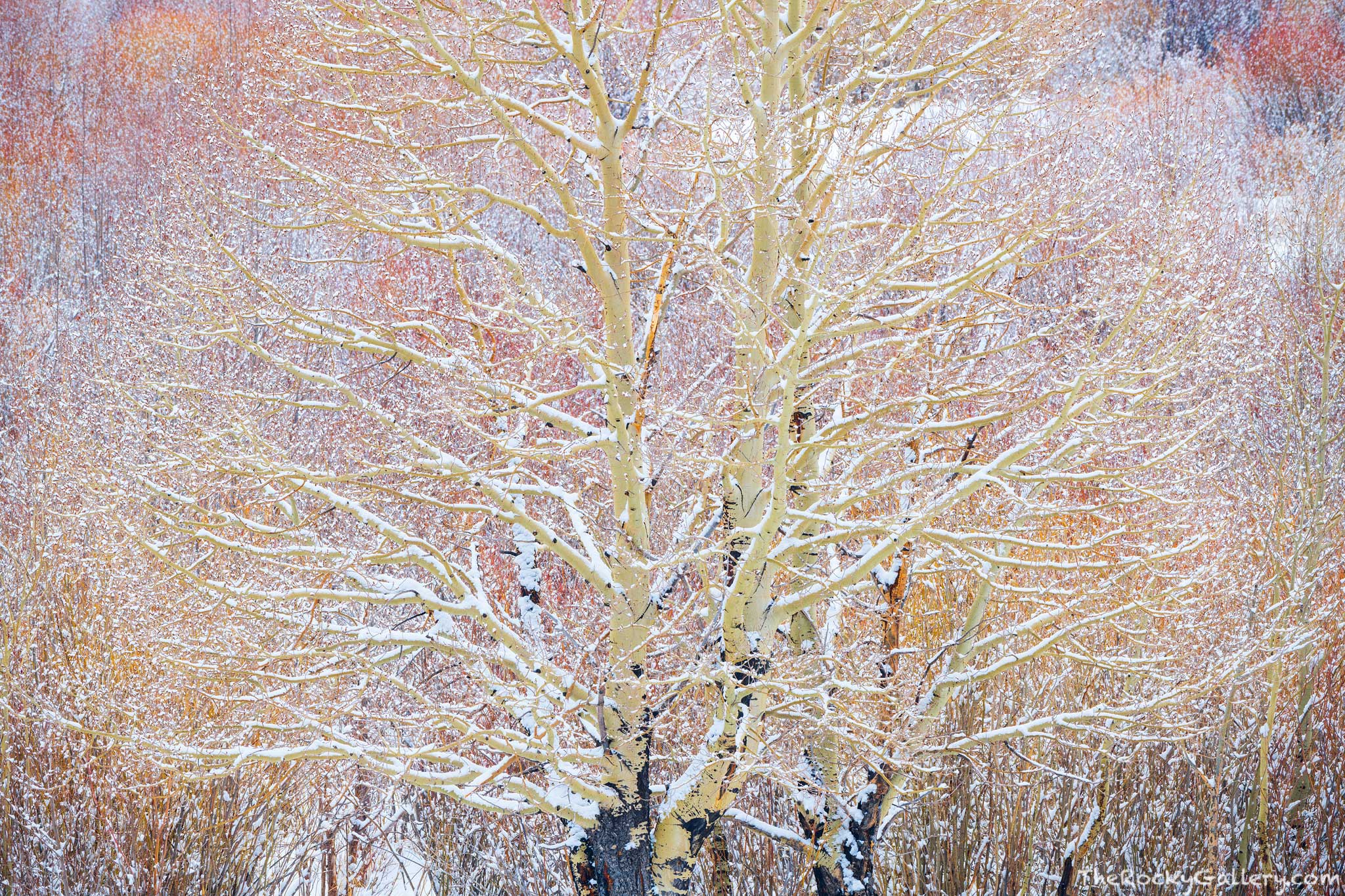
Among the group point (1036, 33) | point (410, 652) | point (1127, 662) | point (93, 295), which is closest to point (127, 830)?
point (410, 652)

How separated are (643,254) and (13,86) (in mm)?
18155

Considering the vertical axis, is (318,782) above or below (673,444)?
below

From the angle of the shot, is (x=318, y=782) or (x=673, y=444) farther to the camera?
(x=318, y=782)

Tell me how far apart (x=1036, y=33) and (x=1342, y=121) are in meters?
13.7

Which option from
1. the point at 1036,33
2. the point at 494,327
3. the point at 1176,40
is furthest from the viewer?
the point at 1176,40

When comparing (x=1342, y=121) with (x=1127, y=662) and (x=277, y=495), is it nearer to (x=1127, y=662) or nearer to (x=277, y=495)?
(x=1127, y=662)

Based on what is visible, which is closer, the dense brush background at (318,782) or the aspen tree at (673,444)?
the aspen tree at (673,444)

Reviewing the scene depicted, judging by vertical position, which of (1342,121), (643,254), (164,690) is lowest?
(164,690)

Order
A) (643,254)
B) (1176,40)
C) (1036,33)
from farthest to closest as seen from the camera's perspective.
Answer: (1176,40) → (643,254) → (1036,33)

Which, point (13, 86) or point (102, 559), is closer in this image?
point (102, 559)

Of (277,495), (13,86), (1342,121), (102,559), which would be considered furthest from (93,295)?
(1342,121)

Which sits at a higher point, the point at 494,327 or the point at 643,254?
the point at 643,254

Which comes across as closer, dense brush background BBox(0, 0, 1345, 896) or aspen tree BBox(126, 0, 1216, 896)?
aspen tree BBox(126, 0, 1216, 896)

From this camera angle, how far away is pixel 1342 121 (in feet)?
53.0
